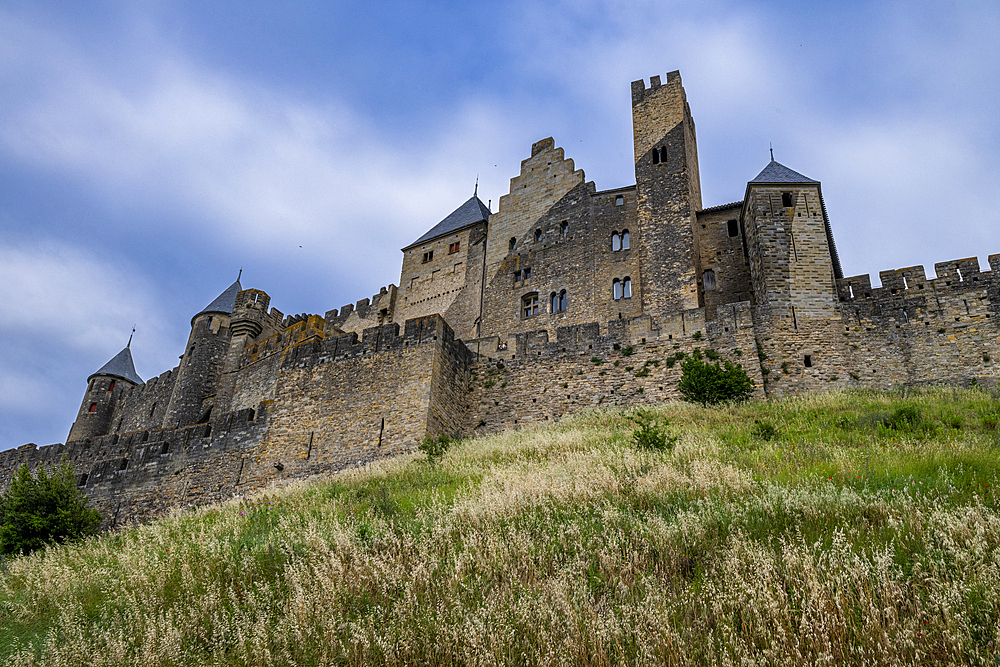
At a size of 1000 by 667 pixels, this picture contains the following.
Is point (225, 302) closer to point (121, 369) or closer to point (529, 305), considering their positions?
point (121, 369)

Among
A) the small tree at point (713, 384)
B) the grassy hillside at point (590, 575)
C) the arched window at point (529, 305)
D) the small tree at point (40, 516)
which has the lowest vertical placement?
the grassy hillside at point (590, 575)

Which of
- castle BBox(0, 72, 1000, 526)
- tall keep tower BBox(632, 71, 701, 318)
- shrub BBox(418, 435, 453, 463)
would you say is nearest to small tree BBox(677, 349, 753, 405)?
castle BBox(0, 72, 1000, 526)

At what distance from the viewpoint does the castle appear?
59.2 ft

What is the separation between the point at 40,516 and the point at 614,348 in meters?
14.5

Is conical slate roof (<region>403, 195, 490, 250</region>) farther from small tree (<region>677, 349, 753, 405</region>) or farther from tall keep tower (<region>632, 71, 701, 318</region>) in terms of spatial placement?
small tree (<region>677, 349, 753, 405</region>)

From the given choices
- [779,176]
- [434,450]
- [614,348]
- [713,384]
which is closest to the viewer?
[434,450]

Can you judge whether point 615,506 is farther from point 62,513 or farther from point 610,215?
point 610,215

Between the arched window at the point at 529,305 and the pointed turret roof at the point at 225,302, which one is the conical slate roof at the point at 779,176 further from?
the pointed turret roof at the point at 225,302

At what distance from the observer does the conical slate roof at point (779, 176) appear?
2185 cm

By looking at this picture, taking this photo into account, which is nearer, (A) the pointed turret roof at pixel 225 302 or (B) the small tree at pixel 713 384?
(B) the small tree at pixel 713 384

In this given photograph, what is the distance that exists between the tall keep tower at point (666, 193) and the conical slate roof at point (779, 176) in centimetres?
376

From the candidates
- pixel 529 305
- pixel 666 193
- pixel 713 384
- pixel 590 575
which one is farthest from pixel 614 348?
pixel 590 575

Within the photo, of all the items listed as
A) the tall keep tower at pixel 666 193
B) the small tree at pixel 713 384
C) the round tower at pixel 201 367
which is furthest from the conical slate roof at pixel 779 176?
the round tower at pixel 201 367

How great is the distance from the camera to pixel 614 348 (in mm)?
19703
